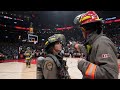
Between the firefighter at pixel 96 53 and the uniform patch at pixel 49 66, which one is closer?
the firefighter at pixel 96 53

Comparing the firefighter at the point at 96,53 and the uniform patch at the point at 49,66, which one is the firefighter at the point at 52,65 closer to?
the uniform patch at the point at 49,66

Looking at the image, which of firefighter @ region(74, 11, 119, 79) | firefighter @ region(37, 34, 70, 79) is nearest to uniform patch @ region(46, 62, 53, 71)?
firefighter @ region(37, 34, 70, 79)

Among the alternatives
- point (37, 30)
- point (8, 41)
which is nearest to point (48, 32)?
point (37, 30)

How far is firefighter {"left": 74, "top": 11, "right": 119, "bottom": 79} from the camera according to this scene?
1.35 meters

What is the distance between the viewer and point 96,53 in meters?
1.48

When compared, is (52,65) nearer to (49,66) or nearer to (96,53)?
(49,66)

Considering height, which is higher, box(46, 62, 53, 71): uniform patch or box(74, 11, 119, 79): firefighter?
box(74, 11, 119, 79): firefighter

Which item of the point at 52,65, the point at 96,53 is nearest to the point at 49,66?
the point at 52,65

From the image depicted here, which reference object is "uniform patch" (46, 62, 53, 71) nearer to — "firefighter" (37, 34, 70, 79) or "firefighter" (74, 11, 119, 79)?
"firefighter" (37, 34, 70, 79)

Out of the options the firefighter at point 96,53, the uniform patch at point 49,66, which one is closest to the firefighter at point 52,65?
the uniform patch at point 49,66

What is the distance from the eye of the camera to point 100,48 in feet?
4.75

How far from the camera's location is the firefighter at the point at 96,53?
1.35m
